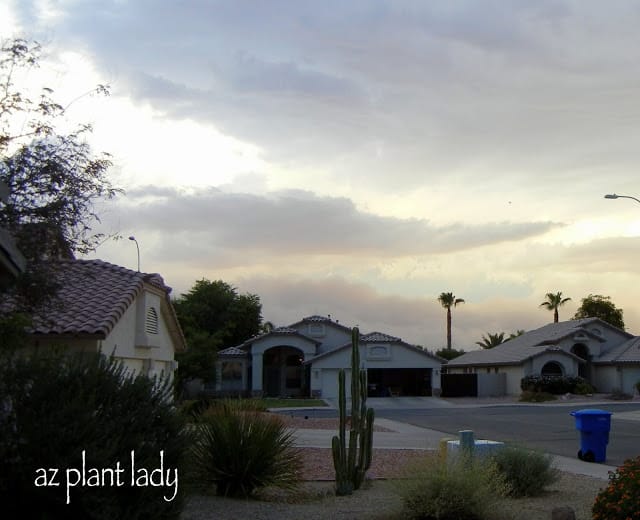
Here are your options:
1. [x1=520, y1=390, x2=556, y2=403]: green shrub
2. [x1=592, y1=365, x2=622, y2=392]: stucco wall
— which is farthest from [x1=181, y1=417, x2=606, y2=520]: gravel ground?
[x1=592, y1=365, x2=622, y2=392]: stucco wall

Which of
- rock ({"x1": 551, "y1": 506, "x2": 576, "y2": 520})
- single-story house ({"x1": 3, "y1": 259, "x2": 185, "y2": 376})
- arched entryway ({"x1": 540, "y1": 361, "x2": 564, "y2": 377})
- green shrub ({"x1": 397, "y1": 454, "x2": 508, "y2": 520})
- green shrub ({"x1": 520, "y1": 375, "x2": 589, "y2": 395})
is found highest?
single-story house ({"x1": 3, "y1": 259, "x2": 185, "y2": 376})

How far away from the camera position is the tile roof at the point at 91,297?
16.9 metres

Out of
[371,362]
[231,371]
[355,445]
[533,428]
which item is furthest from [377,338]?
[355,445]

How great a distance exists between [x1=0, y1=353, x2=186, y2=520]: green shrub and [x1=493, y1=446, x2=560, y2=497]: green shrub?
6624 mm

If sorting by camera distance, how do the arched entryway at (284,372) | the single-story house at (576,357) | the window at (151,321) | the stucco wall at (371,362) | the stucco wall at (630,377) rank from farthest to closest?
the arched entryway at (284,372)
the single-story house at (576,357)
the stucco wall at (630,377)
the stucco wall at (371,362)
the window at (151,321)

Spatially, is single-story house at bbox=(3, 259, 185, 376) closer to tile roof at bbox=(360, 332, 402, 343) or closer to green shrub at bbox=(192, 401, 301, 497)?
green shrub at bbox=(192, 401, 301, 497)

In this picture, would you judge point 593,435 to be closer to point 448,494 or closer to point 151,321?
point 448,494

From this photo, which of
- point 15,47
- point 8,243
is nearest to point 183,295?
point 15,47

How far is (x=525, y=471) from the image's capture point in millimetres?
13133

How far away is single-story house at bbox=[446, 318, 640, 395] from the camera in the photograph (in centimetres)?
5894

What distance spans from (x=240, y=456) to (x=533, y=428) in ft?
62.9

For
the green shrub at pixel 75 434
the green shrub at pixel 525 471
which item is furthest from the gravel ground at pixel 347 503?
the green shrub at pixel 75 434

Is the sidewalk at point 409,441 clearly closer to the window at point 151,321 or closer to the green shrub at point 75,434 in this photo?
the window at point 151,321

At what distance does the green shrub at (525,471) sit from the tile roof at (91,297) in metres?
8.16
